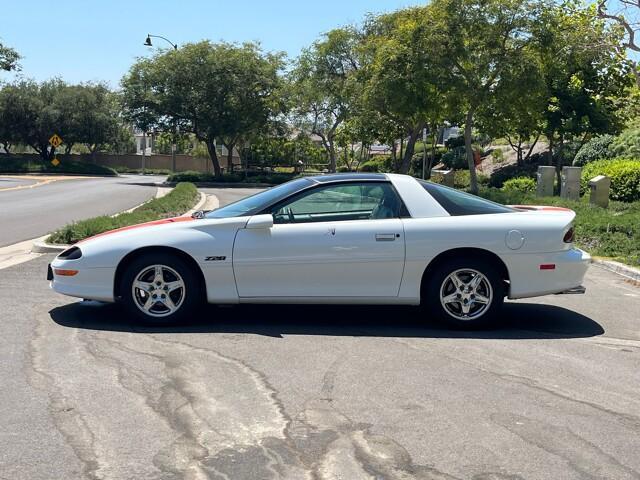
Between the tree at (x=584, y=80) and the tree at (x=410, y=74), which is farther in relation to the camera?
the tree at (x=584, y=80)

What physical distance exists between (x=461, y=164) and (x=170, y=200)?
2392 centimetres

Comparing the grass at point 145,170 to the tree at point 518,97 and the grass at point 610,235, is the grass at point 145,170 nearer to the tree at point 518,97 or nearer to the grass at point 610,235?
the tree at point 518,97

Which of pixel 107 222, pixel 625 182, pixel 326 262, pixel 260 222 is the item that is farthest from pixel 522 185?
pixel 260 222

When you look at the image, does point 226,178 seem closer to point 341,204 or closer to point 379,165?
point 379,165

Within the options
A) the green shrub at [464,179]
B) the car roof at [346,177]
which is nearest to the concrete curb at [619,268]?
the car roof at [346,177]

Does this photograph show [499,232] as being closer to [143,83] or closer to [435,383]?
[435,383]

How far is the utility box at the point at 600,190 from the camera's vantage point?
55.5ft

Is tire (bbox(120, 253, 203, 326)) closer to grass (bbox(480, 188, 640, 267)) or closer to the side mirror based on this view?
the side mirror

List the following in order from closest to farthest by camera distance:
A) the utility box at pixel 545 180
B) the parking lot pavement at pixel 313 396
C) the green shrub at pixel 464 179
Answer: the parking lot pavement at pixel 313 396 < the utility box at pixel 545 180 < the green shrub at pixel 464 179

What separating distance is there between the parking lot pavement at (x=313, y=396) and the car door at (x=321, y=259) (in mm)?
399

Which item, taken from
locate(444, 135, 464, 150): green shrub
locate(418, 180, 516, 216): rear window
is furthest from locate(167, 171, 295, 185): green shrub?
locate(418, 180, 516, 216): rear window

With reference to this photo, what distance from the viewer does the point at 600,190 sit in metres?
17.1

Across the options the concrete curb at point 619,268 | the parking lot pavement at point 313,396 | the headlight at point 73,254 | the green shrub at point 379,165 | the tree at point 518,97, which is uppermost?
the tree at point 518,97

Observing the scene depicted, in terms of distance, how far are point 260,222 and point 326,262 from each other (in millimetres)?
686
